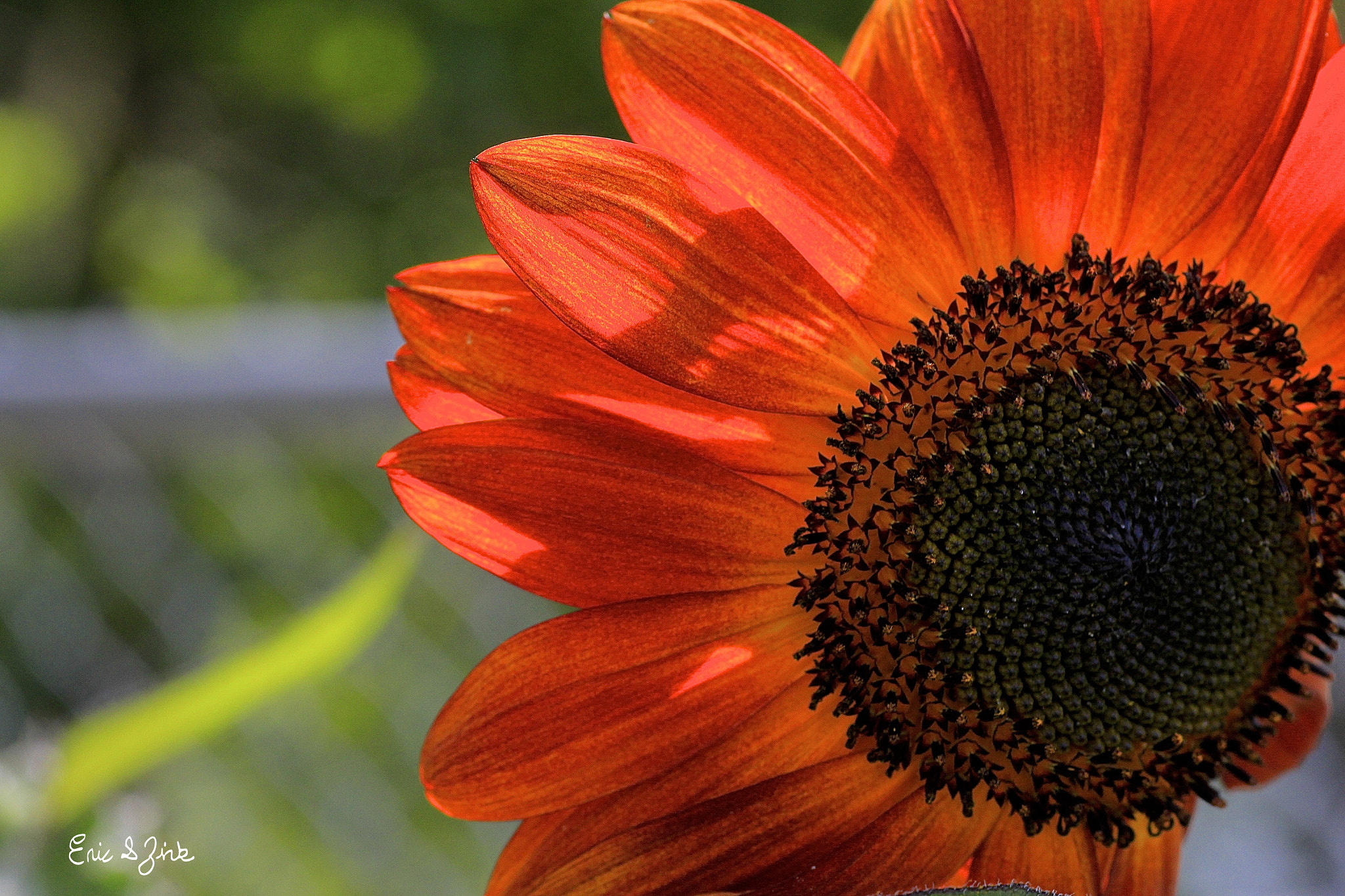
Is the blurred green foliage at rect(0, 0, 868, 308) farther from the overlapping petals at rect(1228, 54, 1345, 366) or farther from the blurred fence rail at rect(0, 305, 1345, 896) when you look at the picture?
the overlapping petals at rect(1228, 54, 1345, 366)

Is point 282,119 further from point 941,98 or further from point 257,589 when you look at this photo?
point 941,98

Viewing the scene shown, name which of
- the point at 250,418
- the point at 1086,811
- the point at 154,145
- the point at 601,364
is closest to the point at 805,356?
the point at 601,364

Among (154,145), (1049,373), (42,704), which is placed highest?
(1049,373)

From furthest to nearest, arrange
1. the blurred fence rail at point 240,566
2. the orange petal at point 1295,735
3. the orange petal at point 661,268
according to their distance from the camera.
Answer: the blurred fence rail at point 240,566 < the orange petal at point 1295,735 < the orange petal at point 661,268

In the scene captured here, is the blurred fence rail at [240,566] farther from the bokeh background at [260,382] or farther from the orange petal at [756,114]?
the orange petal at [756,114]

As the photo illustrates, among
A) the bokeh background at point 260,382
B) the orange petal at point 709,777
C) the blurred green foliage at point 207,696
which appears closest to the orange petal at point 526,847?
the orange petal at point 709,777

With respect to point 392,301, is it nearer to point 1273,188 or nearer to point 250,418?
point 1273,188
